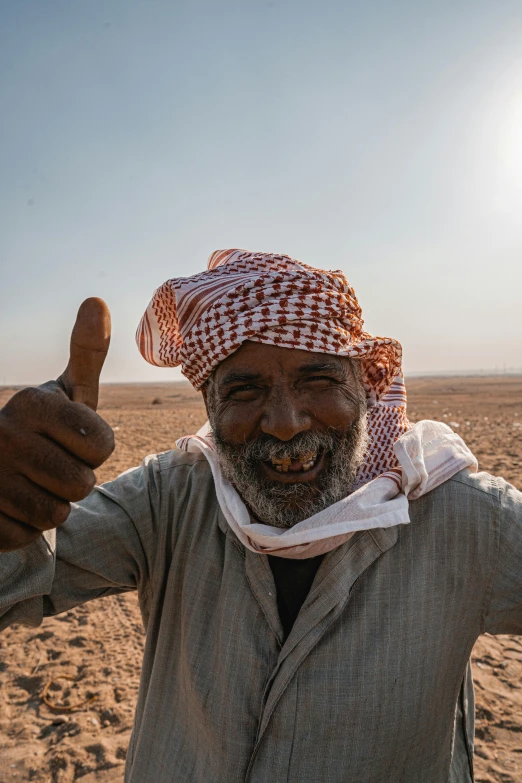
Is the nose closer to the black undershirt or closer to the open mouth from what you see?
the open mouth

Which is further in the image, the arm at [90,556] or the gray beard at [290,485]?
the gray beard at [290,485]

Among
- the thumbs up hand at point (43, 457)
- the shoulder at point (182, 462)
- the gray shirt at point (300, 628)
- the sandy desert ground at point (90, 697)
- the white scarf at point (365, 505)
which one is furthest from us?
the sandy desert ground at point (90, 697)

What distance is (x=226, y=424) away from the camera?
5.98ft

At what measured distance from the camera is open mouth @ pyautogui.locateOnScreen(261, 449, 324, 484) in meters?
1.74

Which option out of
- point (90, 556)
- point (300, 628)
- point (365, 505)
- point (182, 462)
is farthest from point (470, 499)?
point (90, 556)

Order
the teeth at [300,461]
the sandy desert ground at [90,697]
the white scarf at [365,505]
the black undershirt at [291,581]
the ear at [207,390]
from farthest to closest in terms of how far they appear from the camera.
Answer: the sandy desert ground at [90,697], the ear at [207,390], the teeth at [300,461], the black undershirt at [291,581], the white scarf at [365,505]

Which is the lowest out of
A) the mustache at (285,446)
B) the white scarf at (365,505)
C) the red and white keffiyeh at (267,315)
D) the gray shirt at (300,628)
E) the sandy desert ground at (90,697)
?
the sandy desert ground at (90,697)

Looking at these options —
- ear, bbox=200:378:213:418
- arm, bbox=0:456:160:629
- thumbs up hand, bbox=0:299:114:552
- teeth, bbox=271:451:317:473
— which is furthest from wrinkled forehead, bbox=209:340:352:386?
thumbs up hand, bbox=0:299:114:552

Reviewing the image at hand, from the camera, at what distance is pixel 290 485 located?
173cm

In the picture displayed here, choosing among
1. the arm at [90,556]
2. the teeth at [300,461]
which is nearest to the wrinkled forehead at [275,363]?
the teeth at [300,461]

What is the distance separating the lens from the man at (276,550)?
4.60ft

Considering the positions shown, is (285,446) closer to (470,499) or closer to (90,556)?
(470,499)

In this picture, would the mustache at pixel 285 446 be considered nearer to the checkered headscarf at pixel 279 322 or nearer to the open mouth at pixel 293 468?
the open mouth at pixel 293 468

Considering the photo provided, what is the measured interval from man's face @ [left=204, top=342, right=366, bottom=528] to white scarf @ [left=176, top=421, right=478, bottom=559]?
91 mm
